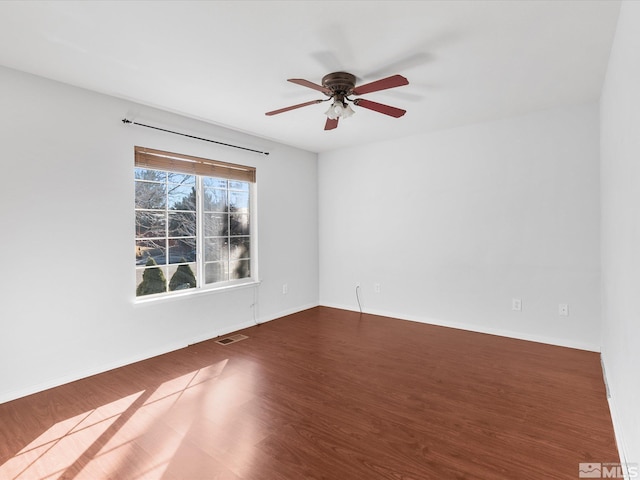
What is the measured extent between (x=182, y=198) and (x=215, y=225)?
0.53 meters

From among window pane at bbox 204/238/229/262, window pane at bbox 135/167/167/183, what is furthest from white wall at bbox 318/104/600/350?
window pane at bbox 135/167/167/183

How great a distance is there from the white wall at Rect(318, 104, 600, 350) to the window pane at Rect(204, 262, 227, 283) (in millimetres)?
1868

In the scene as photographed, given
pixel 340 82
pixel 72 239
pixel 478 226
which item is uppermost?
pixel 340 82

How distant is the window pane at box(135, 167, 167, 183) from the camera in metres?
Answer: 3.34

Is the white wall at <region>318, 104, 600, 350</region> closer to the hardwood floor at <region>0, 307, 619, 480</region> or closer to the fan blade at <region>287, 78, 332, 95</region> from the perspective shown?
the hardwood floor at <region>0, 307, 619, 480</region>

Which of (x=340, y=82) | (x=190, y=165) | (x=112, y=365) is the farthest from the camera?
(x=190, y=165)

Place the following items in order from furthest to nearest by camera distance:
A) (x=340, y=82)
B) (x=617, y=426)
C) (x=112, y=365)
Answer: (x=112, y=365) → (x=340, y=82) → (x=617, y=426)

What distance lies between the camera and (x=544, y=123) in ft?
11.7

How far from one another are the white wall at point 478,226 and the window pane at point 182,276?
230 cm

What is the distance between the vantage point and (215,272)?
4.07m

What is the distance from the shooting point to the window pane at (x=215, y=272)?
397cm

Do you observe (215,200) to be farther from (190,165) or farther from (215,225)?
(190,165)

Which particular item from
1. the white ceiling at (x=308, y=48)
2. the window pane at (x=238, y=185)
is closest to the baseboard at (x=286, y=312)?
the window pane at (x=238, y=185)

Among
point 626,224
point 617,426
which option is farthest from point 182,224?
point 617,426
